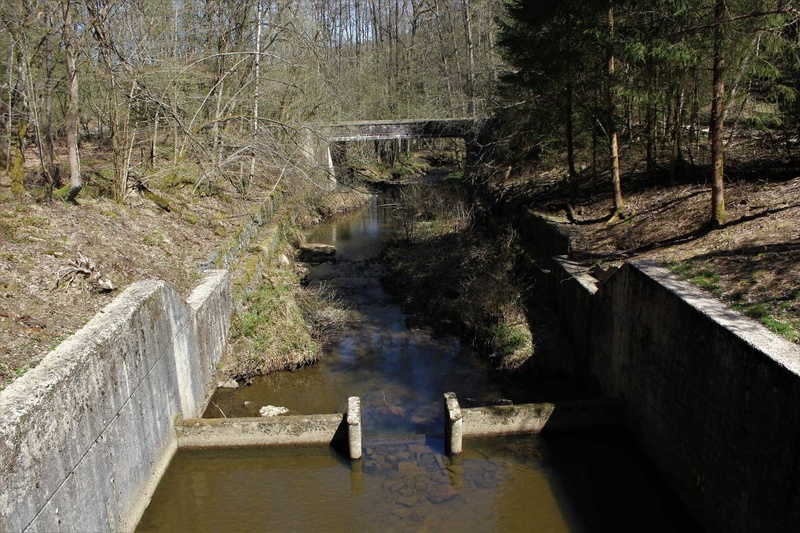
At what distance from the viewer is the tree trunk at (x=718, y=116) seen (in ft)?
35.2

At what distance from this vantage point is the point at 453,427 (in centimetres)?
980

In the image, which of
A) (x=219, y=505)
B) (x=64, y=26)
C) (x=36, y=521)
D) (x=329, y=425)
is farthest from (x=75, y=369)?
(x=64, y=26)

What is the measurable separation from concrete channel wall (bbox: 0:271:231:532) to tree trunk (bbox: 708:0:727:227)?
959cm

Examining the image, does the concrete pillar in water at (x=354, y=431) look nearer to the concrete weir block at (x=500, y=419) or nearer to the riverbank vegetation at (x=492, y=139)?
the concrete weir block at (x=500, y=419)

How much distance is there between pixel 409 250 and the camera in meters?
21.3

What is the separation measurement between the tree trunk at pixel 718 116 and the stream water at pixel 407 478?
15.2 ft

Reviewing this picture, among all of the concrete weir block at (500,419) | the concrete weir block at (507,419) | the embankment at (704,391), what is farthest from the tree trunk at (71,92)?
the embankment at (704,391)

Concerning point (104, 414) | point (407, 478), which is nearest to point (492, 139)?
point (407, 478)

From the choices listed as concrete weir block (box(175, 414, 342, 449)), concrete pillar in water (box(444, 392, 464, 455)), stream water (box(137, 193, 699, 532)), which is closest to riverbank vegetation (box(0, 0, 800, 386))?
concrete weir block (box(175, 414, 342, 449))

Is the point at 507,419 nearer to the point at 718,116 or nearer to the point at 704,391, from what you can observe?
the point at 704,391

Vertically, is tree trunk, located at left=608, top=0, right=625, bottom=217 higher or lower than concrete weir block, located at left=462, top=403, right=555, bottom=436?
higher

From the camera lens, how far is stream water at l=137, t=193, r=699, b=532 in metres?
8.54

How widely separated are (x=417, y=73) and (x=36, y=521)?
40.5 m

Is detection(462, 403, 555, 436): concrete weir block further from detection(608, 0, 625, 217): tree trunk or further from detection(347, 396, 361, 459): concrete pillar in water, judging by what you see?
detection(608, 0, 625, 217): tree trunk
